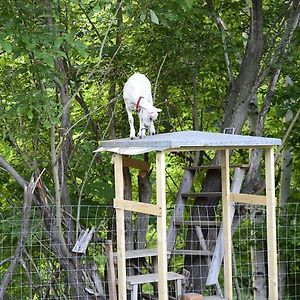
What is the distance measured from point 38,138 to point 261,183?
2.23 m

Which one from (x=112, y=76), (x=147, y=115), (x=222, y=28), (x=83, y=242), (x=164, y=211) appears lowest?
(x=83, y=242)

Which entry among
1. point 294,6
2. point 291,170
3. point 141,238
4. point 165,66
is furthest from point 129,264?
point 291,170

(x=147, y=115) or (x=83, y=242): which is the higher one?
(x=147, y=115)

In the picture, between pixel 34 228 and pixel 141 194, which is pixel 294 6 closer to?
pixel 141 194

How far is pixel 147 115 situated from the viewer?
4.60m

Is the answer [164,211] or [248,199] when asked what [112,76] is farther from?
[164,211]

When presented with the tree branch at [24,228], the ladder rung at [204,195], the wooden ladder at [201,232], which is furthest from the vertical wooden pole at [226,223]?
the tree branch at [24,228]

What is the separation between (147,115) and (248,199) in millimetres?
1080

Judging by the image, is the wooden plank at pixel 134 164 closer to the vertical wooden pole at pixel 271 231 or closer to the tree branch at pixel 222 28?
the vertical wooden pole at pixel 271 231

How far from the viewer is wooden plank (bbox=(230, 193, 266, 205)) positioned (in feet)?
15.9

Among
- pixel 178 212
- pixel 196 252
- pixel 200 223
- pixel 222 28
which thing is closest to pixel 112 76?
pixel 222 28

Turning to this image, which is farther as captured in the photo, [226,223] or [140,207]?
[226,223]

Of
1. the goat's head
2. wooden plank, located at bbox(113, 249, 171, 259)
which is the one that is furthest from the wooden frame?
wooden plank, located at bbox(113, 249, 171, 259)

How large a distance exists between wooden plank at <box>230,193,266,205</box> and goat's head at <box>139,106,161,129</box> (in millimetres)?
988
